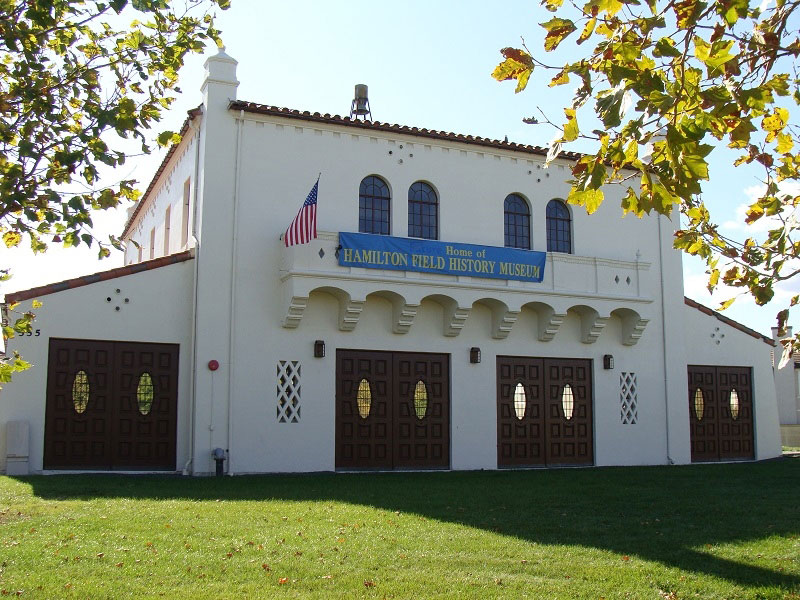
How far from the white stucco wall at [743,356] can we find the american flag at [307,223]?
11606 mm

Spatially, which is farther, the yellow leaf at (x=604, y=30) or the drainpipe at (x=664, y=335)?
the drainpipe at (x=664, y=335)

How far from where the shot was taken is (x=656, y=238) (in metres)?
22.9

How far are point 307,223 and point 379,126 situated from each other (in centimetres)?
411

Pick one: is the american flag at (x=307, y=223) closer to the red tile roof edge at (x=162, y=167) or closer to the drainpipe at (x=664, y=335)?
the red tile roof edge at (x=162, y=167)

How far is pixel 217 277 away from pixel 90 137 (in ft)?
36.3

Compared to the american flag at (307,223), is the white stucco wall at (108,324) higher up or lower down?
lower down

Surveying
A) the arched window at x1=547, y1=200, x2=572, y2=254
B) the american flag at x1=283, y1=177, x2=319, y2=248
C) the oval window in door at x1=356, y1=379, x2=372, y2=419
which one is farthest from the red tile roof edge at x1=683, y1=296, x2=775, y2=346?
the american flag at x1=283, y1=177, x2=319, y2=248

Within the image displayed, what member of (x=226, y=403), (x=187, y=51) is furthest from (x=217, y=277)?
(x=187, y=51)

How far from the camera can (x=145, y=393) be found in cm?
1736

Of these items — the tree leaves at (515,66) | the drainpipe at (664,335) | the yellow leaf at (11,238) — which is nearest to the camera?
the tree leaves at (515,66)

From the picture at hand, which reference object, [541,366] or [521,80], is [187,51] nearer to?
[521,80]

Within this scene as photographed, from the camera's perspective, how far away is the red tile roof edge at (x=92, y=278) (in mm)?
A: 16378

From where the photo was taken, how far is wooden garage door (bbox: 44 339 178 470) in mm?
16547

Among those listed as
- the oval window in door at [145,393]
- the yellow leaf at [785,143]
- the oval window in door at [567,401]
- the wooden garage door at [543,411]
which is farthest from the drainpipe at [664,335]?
the yellow leaf at [785,143]
